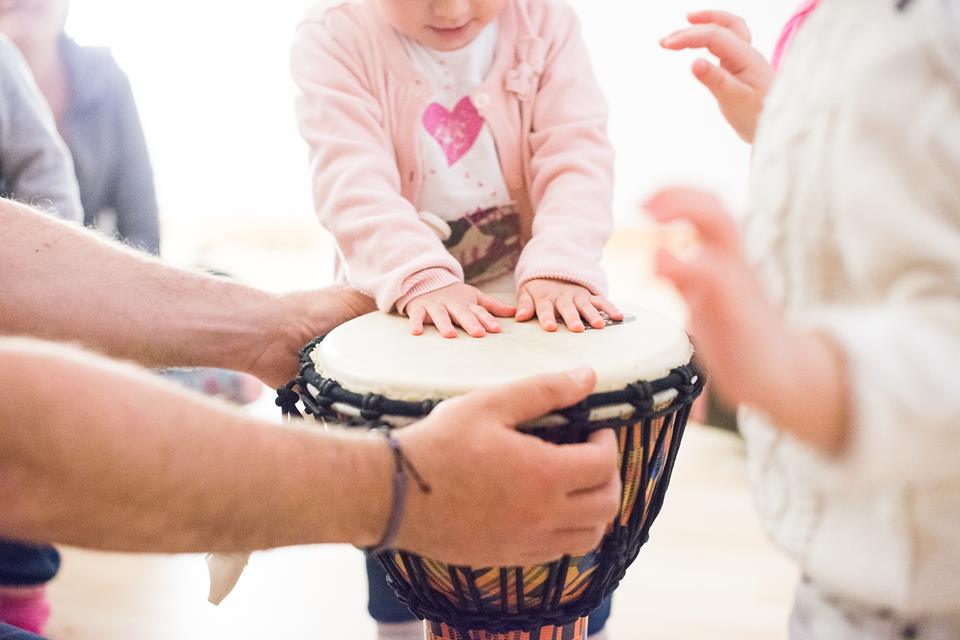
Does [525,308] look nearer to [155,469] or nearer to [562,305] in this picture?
[562,305]

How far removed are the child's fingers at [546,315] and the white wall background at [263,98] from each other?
2.69 metres

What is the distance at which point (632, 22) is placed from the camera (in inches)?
154

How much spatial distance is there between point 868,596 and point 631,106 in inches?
142

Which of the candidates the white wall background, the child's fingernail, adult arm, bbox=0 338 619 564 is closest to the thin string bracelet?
adult arm, bbox=0 338 619 564

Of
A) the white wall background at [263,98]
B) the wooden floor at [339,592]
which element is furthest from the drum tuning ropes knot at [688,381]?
the white wall background at [263,98]

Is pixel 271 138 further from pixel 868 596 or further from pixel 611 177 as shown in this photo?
pixel 868 596

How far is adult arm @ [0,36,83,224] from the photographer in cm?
169

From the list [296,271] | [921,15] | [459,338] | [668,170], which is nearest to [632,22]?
[668,170]

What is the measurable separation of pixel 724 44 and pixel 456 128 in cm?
41

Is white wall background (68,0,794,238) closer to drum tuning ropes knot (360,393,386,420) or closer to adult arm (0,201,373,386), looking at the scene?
adult arm (0,201,373,386)

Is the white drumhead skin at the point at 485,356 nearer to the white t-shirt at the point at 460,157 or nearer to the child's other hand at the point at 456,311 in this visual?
the child's other hand at the point at 456,311

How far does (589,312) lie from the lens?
983 mm

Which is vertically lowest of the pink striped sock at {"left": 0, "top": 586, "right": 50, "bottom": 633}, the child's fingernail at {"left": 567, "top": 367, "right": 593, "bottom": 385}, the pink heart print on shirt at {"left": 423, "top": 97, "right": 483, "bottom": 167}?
the pink striped sock at {"left": 0, "top": 586, "right": 50, "bottom": 633}

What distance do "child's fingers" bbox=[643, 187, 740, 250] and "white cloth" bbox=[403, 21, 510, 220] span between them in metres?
0.72
